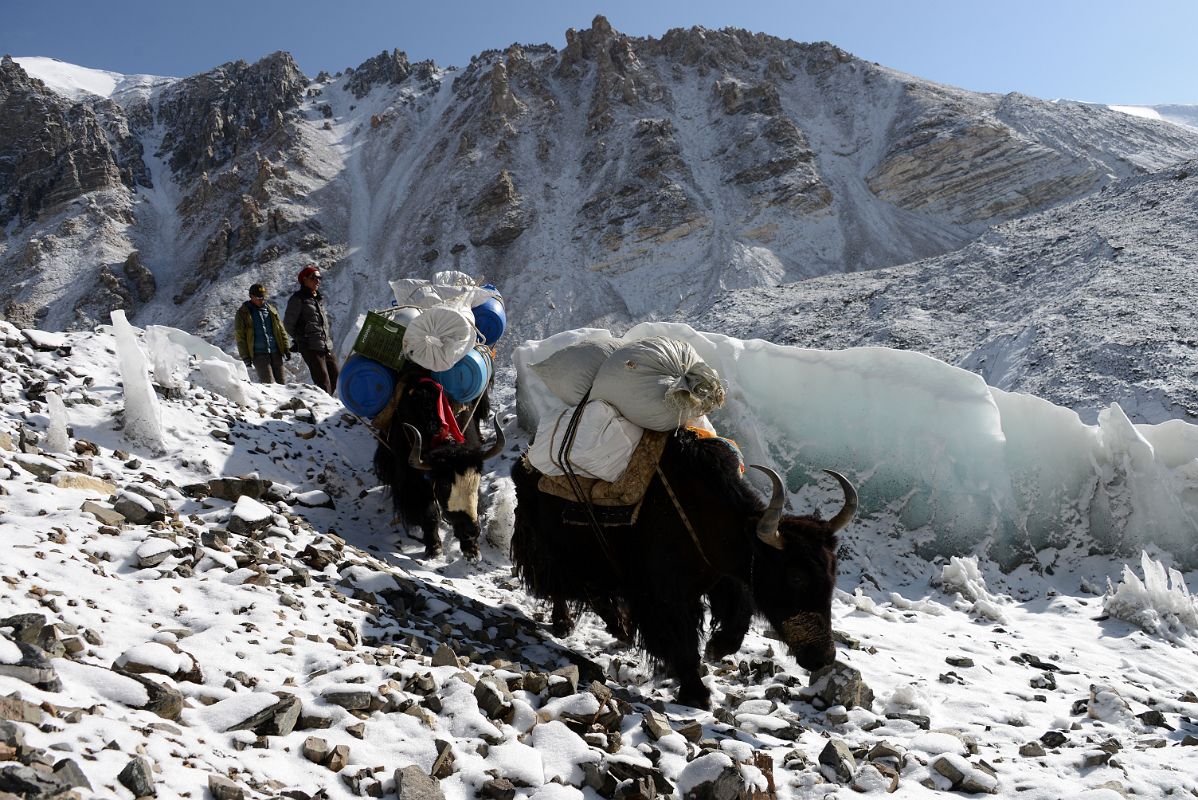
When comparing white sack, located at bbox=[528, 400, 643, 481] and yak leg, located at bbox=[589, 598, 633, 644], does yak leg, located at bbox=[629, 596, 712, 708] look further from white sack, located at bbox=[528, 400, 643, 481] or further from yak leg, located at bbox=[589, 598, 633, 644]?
white sack, located at bbox=[528, 400, 643, 481]

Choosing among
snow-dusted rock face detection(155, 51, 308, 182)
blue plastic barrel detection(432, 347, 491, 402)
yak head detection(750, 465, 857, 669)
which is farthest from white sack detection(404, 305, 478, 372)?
snow-dusted rock face detection(155, 51, 308, 182)

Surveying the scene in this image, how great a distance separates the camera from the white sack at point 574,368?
11.1ft

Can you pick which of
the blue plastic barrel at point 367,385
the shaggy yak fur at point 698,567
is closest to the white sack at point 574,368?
the shaggy yak fur at point 698,567

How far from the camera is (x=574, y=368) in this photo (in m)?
3.39

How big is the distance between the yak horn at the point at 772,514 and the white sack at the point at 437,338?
90.2 inches

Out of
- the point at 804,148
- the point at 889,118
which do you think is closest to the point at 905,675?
the point at 804,148

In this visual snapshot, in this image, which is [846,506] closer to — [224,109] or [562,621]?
[562,621]

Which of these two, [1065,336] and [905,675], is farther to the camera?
[1065,336]

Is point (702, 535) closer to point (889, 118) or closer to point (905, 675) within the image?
point (905, 675)

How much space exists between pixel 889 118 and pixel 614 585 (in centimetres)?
2957

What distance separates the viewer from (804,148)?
26.5 meters

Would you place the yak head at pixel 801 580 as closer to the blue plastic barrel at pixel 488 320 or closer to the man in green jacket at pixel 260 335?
the blue plastic barrel at pixel 488 320

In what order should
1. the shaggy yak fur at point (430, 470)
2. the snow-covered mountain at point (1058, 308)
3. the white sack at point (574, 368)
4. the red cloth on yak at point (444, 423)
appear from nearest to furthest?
the white sack at point (574, 368)
the shaggy yak fur at point (430, 470)
the red cloth on yak at point (444, 423)
the snow-covered mountain at point (1058, 308)

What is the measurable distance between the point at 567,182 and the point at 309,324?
72.9 ft
